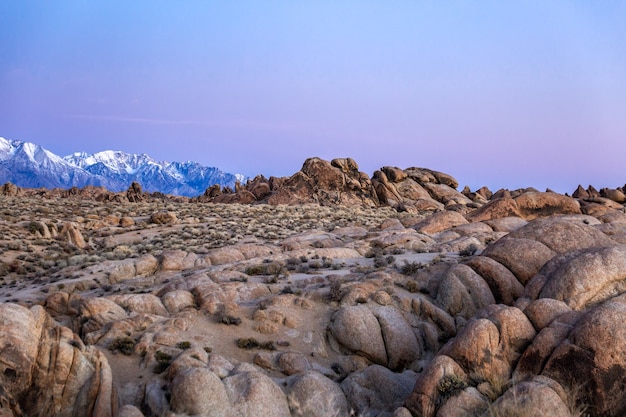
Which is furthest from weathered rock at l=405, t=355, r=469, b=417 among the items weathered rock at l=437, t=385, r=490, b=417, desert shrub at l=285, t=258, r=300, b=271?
desert shrub at l=285, t=258, r=300, b=271

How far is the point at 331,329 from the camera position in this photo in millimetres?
15406

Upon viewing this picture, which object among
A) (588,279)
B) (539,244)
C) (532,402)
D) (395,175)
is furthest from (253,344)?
(395,175)

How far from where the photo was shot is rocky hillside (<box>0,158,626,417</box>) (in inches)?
379

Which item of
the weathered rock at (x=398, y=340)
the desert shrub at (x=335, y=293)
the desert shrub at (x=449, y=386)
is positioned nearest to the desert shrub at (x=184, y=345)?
the desert shrub at (x=335, y=293)

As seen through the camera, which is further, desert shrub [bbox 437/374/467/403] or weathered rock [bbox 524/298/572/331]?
weathered rock [bbox 524/298/572/331]

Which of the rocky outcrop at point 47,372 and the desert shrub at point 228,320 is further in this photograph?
the desert shrub at point 228,320

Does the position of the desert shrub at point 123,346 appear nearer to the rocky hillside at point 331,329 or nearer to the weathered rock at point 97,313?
the rocky hillside at point 331,329

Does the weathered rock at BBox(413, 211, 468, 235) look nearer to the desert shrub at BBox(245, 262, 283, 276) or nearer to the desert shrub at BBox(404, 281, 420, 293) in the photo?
the desert shrub at BBox(245, 262, 283, 276)

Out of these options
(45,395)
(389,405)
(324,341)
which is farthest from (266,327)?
(45,395)

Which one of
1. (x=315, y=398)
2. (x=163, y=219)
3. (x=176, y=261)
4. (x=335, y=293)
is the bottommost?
(x=315, y=398)

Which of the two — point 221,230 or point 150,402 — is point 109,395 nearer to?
point 150,402

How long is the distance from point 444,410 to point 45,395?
25.5 feet

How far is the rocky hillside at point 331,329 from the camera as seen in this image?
962cm

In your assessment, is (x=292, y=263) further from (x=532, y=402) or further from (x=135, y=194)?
(x=135, y=194)
